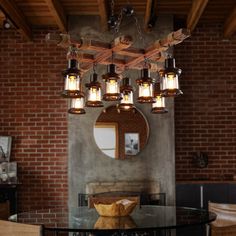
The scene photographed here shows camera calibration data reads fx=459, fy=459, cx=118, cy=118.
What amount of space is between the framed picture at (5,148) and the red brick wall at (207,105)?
7.69 feet

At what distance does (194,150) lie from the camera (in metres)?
6.52

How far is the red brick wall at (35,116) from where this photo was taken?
249 inches

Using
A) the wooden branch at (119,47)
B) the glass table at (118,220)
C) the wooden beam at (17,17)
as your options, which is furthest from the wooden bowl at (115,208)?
the wooden beam at (17,17)

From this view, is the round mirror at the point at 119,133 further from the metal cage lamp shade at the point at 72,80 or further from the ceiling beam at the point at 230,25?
the metal cage lamp shade at the point at 72,80

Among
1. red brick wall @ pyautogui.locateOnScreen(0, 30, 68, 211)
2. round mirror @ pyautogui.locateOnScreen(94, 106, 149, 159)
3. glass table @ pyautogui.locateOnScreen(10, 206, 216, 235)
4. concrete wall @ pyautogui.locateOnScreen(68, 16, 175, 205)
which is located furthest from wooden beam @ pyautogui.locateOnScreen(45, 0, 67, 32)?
glass table @ pyautogui.locateOnScreen(10, 206, 216, 235)

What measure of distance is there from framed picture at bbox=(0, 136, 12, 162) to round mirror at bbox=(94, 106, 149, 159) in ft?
4.04

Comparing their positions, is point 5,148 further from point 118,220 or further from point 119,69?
point 118,220

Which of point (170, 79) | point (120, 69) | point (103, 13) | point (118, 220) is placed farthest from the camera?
point (103, 13)

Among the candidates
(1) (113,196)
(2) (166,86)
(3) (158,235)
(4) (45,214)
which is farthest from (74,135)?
(2) (166,86)

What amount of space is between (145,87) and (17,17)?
8.81ft

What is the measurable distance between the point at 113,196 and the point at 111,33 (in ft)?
7.13

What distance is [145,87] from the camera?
3.61 m

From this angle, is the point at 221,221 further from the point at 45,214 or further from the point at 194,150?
the point at 194,150

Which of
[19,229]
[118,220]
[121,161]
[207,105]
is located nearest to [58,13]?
[121,161]
